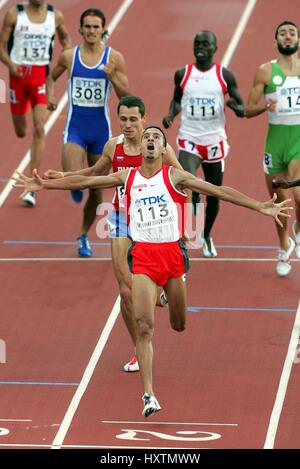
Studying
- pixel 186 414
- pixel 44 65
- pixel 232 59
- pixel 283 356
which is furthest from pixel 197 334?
pixel 232 59

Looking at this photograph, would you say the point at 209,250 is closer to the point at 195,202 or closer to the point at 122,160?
the point at 195,202

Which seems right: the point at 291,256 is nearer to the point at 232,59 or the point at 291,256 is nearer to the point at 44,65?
the point at 44,65

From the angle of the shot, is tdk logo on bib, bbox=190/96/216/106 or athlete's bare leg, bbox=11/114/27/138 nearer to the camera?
tdk logo on bib, bbox=190/96/216/106

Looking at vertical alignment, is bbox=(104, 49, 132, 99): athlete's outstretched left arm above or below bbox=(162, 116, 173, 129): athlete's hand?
above

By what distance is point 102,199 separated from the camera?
18.5 meters

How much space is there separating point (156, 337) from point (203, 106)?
310 cm

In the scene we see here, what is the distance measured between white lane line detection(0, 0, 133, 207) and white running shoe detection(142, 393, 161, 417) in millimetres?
5898

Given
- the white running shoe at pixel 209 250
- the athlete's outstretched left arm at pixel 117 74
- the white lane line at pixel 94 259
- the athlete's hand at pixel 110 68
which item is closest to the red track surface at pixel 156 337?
the white lane line at pixel 94 259

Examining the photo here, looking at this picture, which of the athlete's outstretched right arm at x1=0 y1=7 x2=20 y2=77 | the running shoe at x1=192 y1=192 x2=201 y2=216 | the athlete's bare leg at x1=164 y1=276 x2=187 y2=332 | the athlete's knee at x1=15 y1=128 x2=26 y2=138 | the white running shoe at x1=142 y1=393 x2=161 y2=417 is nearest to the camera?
the white running shoe at x1=142 y1=393 x2=161 y2=417

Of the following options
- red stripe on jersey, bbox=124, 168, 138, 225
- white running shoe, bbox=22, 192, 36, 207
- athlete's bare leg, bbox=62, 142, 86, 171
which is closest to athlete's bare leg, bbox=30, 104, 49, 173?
white running shoe, bbox=22, 192, 36, 207

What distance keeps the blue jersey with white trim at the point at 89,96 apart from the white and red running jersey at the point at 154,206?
4171mm

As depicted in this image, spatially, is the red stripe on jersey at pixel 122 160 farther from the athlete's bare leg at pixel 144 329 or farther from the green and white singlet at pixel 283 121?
the green and white singlet at pixel 283 121

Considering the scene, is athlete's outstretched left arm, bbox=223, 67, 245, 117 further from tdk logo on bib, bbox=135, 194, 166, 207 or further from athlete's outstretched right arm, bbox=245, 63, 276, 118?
tdk logo on bib, bbox=135, 194, 166, 207

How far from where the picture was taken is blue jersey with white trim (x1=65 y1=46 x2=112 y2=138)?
18094mm
